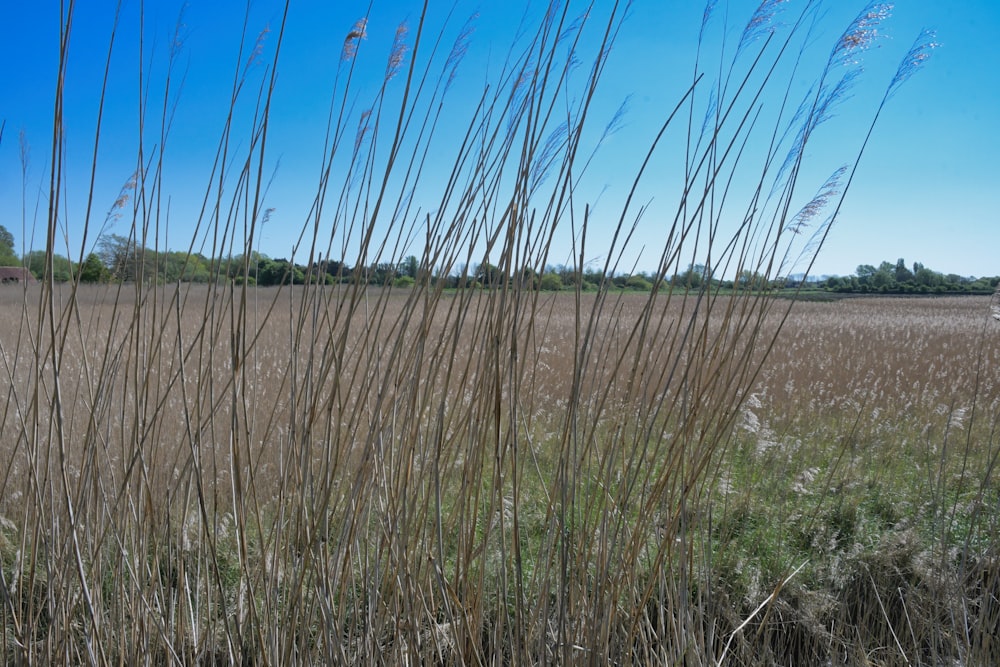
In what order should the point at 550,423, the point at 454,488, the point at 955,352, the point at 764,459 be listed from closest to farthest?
the point at 454,488
the point at 764,459
the point at 550,423
the point at 955,352

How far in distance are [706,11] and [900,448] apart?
2367 millimetres

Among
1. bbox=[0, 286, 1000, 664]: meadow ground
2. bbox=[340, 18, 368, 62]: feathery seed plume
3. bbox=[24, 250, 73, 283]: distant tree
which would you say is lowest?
bbox=[0, 286, 1000, 664]: meadow ground

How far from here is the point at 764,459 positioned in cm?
228

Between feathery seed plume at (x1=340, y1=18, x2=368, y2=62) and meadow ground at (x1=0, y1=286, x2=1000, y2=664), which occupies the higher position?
feathery seed plume at (x1=340, y1=18, x2=368, y2=62)

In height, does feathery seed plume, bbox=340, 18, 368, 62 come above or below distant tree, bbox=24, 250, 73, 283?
above

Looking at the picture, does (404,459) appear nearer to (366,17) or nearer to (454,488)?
(366,17)

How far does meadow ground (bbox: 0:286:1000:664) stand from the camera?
0.83m

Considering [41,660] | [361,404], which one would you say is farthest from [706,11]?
A: [41,660]

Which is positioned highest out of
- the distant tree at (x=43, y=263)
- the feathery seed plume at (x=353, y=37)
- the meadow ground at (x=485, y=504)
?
the feathery seed plume at (x=353, y=37)

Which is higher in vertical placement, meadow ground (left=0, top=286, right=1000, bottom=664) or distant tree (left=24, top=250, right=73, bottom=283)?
distant tree (left=24, top=250, right=73, bottom=283)

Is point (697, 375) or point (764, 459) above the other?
point (697, 375)

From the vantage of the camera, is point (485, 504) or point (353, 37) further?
point (485, 504)

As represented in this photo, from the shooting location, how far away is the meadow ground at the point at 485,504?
2.72 ft

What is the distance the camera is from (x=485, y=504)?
138cm
